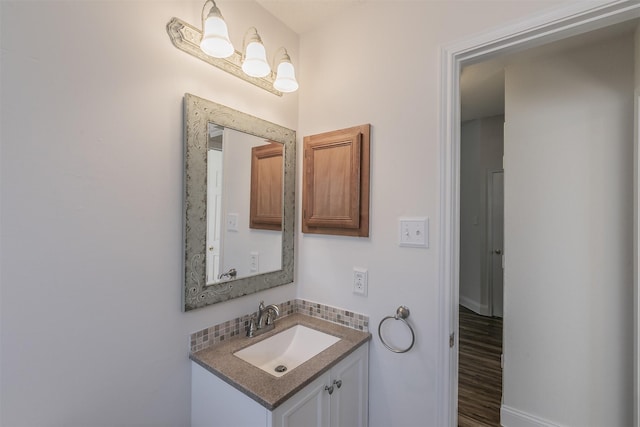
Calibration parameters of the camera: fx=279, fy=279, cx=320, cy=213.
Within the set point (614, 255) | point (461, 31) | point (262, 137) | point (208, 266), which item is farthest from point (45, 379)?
point (614, 255)

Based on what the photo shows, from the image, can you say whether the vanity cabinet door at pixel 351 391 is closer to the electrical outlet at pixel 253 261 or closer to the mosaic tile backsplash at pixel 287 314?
the mosaic tile backsplash at pixel 287 314

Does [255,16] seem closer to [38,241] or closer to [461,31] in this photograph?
[461,31]

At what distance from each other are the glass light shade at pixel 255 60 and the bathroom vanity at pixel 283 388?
1.30 metres

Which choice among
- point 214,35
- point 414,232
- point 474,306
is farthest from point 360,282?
point 474,306

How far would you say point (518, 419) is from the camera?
1844 mm

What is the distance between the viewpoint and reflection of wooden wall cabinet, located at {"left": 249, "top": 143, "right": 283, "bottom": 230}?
1.52 metres

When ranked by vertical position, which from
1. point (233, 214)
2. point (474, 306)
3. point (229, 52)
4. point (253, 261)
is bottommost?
point (474, 306)

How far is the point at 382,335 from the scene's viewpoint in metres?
1.43

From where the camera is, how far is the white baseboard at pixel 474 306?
12.4 ft

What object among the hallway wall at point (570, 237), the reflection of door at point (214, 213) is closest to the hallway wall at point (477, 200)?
the hallway wall at point (570, 237)

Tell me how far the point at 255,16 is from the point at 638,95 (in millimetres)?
1992

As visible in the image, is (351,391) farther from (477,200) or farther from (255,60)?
(477,200)

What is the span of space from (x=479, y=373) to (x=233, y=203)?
2.60 meters

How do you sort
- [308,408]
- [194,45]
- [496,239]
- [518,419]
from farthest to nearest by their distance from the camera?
[496,239] → [518,419] → [194,45] → [308,408]
